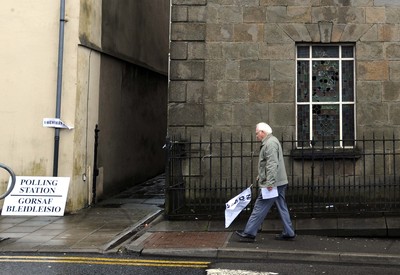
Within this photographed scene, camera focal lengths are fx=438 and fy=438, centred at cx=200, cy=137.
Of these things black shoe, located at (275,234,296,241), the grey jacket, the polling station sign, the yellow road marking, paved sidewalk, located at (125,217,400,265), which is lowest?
the yellow road marking

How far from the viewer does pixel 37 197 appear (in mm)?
9461

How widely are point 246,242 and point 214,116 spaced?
115 inches

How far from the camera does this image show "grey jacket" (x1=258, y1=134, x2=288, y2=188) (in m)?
6.79

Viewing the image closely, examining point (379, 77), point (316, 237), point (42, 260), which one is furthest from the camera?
point (379, 77)

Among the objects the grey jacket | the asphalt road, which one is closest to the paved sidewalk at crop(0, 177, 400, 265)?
the asphalt road

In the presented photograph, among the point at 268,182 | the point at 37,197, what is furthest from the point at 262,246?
the point at 37,197

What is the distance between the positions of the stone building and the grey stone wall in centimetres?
2

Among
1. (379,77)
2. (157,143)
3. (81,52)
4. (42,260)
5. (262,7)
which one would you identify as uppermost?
(262,7)

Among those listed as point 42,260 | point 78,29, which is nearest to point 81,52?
point 78,29

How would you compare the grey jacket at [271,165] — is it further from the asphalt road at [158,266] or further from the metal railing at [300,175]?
the metal railing at [300,175]

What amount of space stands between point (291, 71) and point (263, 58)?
2.06ft

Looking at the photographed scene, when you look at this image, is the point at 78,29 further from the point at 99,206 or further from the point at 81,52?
the point at 99,206

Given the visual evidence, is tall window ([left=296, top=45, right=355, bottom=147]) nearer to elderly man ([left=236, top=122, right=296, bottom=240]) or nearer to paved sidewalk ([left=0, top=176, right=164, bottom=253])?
elderly man ([left=236, top=122, right=296, bottom=240])

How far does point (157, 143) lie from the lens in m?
16.9
